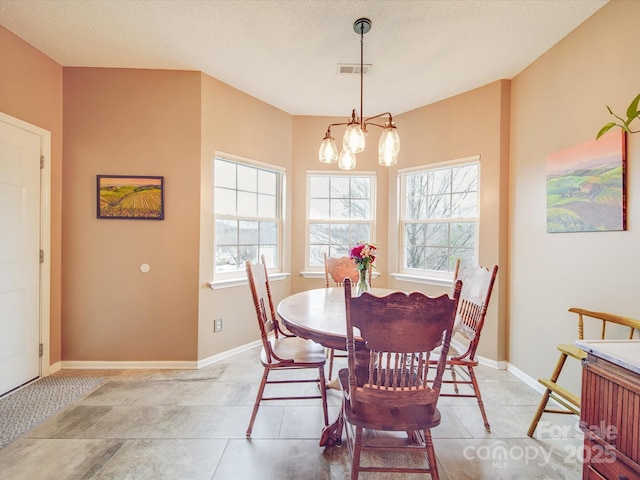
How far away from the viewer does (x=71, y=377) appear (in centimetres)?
260

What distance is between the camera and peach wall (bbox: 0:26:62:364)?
229cm

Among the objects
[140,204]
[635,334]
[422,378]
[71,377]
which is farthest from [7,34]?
[635,334]

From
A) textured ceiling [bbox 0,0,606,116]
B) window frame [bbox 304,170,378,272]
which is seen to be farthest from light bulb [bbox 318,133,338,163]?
window frame [bbox 304,170,378,272]

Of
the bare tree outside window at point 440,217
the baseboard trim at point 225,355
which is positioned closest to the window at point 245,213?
the baseboard trim at point 225,355

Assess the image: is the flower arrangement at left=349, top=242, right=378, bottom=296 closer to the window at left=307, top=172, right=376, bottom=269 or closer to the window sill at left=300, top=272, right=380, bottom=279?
the window sill at left=300, top=272, right=380, bottom=279

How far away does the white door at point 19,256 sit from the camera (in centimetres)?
228

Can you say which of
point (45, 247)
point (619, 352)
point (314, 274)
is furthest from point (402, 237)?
point (45, 247)

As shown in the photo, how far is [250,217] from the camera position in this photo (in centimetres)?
338

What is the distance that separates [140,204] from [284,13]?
79.1 inches

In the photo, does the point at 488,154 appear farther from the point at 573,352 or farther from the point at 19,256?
the point at 19,256

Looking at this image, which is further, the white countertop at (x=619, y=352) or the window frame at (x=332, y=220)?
the window frame at (x=332, y=220)

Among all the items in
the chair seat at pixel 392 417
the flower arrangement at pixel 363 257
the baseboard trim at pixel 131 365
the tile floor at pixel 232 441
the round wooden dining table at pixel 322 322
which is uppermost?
the flower arrangement at pixel 363 257

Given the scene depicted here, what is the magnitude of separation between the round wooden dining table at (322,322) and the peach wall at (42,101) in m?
2.26

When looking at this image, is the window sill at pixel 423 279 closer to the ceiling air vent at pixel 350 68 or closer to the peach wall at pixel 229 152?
the peach wall at pixel 229 152
